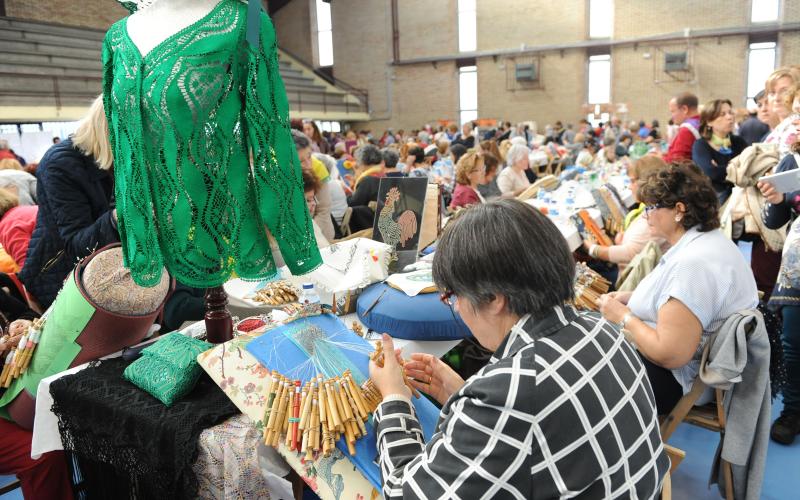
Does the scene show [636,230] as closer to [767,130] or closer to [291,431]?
[291,431]

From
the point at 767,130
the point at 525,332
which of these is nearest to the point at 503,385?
the point at 525,332

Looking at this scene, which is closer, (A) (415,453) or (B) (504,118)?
(A) (415,453)

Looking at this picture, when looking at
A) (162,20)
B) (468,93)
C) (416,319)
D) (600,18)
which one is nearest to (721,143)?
(416,319)

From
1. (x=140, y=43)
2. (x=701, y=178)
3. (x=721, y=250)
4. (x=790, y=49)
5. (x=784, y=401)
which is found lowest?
(x=784, y=401)

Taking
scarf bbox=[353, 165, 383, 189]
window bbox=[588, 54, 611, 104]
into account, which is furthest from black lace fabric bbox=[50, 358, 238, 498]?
window bbox=[588, 54, 611, 104]

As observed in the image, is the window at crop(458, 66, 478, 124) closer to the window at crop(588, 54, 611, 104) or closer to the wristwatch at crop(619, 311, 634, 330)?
the window at crop(588, 54, 611, 104)

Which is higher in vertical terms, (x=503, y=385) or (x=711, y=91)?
(x=711, y=91)

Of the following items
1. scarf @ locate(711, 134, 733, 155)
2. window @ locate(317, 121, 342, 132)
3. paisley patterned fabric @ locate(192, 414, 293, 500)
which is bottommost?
paisley patterned fabric @ locate(192, 414, 293, 500)

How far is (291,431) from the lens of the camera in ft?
4.42

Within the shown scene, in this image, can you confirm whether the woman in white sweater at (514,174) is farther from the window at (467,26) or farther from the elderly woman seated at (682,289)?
the window at (467,26)

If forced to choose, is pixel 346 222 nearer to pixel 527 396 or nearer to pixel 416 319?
pixel 416 319

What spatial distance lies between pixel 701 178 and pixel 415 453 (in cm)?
169

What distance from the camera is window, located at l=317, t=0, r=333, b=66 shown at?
22281 mm

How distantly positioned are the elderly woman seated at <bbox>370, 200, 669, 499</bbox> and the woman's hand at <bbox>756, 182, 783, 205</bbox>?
1.94 metres
